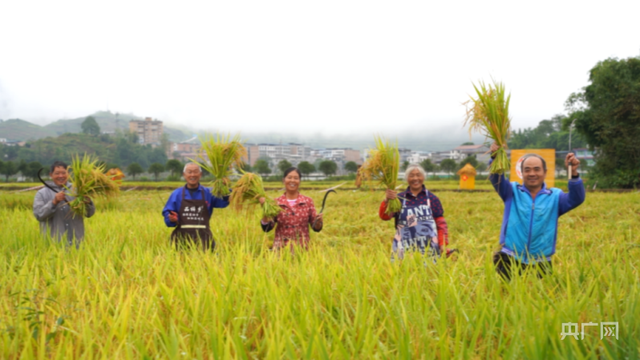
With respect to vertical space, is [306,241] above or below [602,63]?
below

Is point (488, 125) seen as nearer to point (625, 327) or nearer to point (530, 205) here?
point (530, 205)

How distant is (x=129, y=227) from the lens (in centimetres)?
662

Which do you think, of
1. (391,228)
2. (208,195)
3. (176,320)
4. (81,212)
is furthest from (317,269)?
(391,228)

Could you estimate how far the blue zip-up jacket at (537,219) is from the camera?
302 centimetres

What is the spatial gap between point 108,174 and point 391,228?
6192 millimetres

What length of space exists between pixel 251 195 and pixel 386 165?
1378 mm

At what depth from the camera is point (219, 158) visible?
13.8ft

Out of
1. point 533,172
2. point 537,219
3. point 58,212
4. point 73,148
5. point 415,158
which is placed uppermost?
point 73,148

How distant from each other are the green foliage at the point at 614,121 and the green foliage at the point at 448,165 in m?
38.5

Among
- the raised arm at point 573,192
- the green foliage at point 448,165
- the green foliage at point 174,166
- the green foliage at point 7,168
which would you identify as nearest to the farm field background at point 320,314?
the raised arm at point 573,192

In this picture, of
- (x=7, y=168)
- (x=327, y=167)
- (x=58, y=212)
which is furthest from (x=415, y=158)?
(x=58, y=212)

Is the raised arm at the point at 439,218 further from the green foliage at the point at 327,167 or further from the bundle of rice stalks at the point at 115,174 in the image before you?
the green foliage at the point at 327,167

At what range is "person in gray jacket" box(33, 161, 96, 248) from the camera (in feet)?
14.2

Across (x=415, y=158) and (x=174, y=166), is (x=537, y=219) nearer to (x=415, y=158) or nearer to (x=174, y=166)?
(x=174, y=166)
